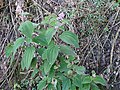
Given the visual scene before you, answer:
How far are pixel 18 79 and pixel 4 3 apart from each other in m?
0.63

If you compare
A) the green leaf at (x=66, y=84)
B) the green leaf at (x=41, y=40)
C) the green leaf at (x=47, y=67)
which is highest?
the green leaf at (x=41, y=40)

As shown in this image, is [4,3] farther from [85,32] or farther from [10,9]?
[85,32]

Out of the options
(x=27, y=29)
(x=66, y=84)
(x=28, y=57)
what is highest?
(x=27, y=29)

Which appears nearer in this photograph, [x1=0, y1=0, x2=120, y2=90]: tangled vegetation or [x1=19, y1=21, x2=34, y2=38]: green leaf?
[x1=19, y1=21, x2=34, y2=38]: green leaf

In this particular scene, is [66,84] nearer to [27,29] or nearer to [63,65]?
[63,65]

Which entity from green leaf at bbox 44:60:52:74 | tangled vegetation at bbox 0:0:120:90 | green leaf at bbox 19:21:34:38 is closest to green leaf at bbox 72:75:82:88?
tangled vegetation at bbox 0:0:120:90

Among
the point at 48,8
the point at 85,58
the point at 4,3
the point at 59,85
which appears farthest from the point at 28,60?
the point at 4,3

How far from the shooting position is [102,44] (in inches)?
69.4

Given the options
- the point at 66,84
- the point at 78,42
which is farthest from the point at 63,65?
the point at 78,42

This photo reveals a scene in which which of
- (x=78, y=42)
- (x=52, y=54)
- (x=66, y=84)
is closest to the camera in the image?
(x=52, y=54)

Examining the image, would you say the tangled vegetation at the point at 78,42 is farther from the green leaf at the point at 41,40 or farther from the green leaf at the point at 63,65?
the green leaf at the point at 41,40

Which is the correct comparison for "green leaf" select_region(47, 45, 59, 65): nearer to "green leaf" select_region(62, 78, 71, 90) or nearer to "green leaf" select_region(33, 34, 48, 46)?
"green leaf" select_region(33, 34, 48, 46)

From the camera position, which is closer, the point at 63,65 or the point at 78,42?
the point at 63,65

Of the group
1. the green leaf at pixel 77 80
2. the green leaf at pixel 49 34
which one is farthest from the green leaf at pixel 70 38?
the green leaf at pixel 77 80
